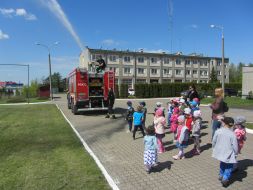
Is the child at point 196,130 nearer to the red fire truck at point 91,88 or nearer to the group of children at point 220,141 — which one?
the group of children at point 220,141

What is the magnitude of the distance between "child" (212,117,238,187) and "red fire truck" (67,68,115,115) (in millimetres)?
13871

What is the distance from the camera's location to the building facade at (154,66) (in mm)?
75438

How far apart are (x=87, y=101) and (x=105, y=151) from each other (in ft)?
34.3

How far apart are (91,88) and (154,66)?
61840 millimetres

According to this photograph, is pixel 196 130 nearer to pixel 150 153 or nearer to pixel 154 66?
pixel 150 153

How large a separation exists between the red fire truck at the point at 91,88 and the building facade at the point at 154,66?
50779 mm

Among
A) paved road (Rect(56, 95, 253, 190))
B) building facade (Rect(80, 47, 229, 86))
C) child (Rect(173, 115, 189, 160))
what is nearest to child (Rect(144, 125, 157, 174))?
paved road (Rect(56, 95, 253, 190))

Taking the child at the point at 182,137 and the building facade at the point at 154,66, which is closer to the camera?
the child at the point at 182,137

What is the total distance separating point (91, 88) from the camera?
776 inches

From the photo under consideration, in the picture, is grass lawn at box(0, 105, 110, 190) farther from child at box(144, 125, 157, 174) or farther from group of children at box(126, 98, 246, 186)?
group of children at box(126, 98, 246, 186)

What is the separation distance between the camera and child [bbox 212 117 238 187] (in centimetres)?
582

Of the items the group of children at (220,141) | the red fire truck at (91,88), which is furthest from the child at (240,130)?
the red fire truck at (91,88)

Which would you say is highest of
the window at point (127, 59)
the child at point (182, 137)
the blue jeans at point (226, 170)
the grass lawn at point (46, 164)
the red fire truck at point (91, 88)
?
the window at point (127, 59)

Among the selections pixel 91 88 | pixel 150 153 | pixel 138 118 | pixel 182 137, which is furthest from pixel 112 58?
pixel 150 153
